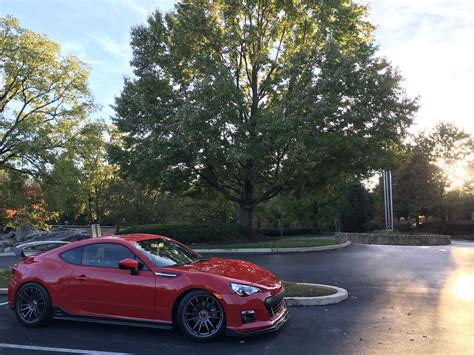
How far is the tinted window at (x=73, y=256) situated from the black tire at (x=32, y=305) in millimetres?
535

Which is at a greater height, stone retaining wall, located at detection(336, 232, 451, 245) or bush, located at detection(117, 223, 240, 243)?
bush, located at detection(117, 223, 240, 243)

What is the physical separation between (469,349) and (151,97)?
18.6 metres

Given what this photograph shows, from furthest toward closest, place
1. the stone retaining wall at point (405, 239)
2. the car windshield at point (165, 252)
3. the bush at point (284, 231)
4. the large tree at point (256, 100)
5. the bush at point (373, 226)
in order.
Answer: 1. the bush at point (284, 231)
2. the bush at point (373, 226)
3. the stone retaining wall at point (405, 239)
4. the large tree at point (256, 100)
5. the car windshield at point (165, 252)

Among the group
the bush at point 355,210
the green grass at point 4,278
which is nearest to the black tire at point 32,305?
the green grass at point 4,278

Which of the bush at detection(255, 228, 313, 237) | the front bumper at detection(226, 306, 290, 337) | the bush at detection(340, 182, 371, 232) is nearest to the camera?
the front bumper at detection(226, 306, 290, 337)

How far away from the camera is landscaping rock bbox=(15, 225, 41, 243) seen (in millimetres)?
28112

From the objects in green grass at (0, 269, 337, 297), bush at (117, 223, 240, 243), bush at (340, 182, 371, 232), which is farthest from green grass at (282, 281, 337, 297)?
bush at (340, 182, 371, 232)

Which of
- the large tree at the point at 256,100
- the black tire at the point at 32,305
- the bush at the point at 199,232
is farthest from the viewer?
the bush at the point at 199,232

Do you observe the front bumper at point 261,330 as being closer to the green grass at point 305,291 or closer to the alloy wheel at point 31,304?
the green grass at point 305,291

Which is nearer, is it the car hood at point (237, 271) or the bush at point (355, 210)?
the car hood at point (237, 271)

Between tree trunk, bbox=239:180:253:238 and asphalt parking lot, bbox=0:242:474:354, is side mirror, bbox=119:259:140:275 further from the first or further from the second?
tree trunk, bbox=239:180:253:238

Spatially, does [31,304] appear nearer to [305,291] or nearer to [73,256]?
[73,256]

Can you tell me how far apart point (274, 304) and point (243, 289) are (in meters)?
0.52

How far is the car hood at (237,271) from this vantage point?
20.2ft
